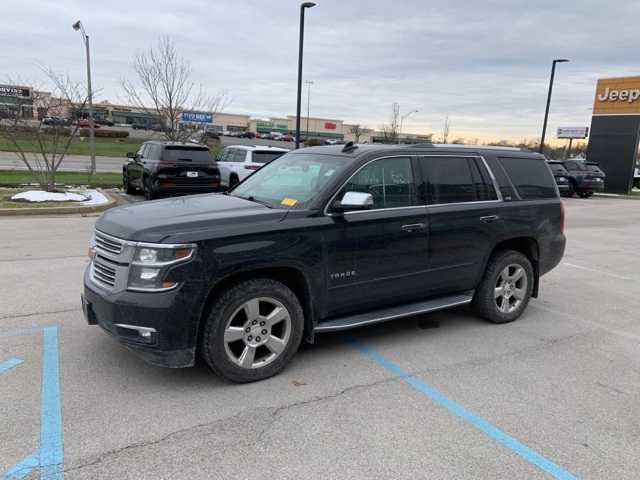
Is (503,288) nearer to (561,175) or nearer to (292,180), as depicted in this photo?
(292,180)

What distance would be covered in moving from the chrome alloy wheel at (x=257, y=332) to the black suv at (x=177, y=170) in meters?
10.3

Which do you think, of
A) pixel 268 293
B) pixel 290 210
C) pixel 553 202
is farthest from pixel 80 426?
pixel 553 202

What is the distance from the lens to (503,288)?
17.9ft

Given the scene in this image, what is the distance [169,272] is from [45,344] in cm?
182

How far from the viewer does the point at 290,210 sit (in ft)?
13.3

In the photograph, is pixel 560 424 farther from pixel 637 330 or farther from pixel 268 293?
pixel 637 330

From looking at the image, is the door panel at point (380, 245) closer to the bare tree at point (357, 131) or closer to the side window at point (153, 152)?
the side window at point (153, 152)

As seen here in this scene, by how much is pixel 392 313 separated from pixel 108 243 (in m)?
2.43

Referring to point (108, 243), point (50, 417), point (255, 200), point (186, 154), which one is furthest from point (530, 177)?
point (186, 154)

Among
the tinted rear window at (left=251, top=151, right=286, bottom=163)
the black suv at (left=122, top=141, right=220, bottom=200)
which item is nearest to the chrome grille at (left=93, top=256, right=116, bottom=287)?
the black suv at (left=122, top=141, right=220, bottom=200)

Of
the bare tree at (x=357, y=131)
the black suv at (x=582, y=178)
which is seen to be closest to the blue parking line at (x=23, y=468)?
the black suv at (x=582, y=178)

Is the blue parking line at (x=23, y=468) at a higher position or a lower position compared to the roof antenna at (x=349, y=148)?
lower

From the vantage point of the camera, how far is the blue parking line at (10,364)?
12.9 ft

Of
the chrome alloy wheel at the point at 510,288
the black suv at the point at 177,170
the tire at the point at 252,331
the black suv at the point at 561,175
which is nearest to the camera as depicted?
the tire at the point at 252,331
